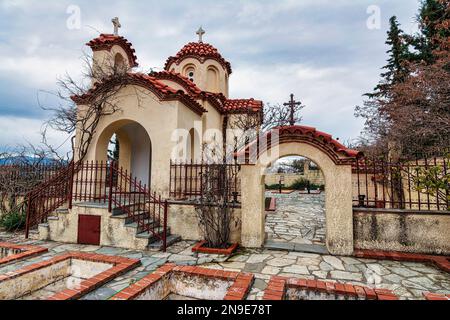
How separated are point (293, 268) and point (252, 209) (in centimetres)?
186

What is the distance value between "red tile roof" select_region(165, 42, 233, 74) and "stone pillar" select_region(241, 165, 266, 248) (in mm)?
9337

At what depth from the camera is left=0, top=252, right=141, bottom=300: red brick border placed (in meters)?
3.52

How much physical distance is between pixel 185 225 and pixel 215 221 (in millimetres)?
1220

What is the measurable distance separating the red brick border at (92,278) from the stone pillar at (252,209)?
109 inches

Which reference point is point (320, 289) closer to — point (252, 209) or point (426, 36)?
point (252, 209)

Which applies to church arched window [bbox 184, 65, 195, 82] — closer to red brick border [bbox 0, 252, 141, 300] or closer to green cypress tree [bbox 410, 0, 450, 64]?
red brick border [bbox 0, 252, 141, 300]

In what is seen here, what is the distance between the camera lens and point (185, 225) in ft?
23.9

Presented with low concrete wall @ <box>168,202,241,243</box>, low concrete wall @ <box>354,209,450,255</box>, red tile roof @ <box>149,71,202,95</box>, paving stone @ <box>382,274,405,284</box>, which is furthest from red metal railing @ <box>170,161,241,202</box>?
red tile roof @ <box>149,71,202,95</box>

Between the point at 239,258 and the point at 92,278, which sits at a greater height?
the point at 92,278

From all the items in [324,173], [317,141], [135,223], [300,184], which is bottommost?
[135,223]

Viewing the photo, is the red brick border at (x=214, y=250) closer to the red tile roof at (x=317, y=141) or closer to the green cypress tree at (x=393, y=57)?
the red tile roof at (x=317, y=141)

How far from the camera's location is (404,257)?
5535 millimetres

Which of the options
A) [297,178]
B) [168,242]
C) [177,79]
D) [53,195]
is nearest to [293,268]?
[168,242]

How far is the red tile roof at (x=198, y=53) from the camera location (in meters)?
13.5
